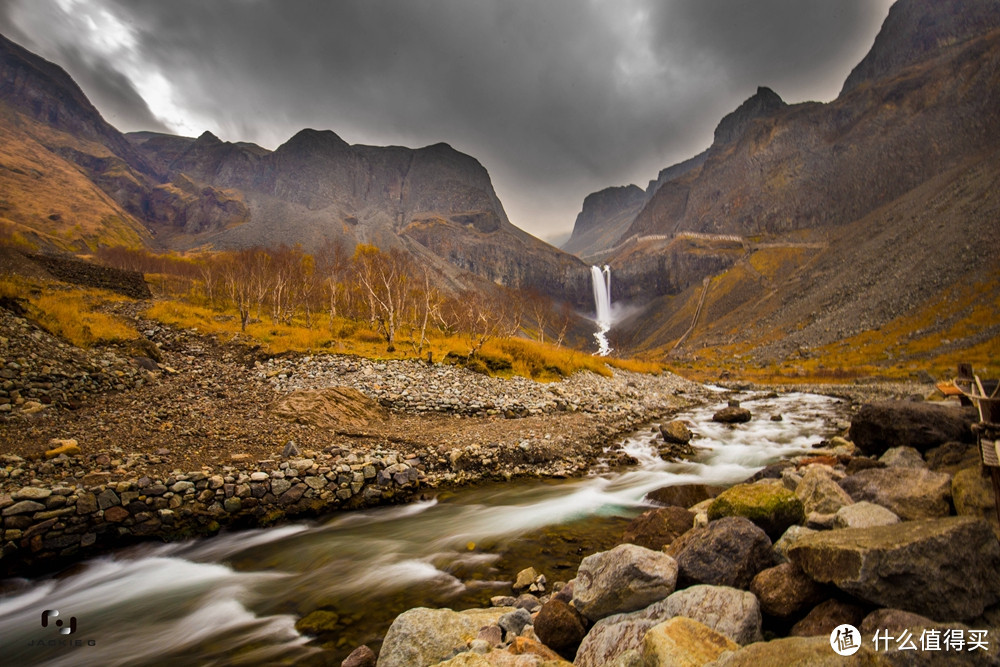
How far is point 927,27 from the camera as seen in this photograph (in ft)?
585

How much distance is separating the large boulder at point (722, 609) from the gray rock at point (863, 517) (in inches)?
89.9

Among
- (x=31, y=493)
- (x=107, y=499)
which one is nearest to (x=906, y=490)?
(x=107, y=499)

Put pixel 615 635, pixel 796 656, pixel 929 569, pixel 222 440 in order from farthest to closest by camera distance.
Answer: pixel 222 440 < pixel 615 635 < pixel 929 569 < pixel 796 656

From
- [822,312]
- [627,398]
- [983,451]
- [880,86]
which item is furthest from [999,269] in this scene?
[880,86]

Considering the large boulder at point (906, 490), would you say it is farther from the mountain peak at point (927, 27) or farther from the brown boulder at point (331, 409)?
the mountain peak at point (927, 27)

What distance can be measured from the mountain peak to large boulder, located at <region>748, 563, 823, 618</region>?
860 feet

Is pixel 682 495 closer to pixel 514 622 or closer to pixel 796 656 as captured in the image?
pixel 514 622

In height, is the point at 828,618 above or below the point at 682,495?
above

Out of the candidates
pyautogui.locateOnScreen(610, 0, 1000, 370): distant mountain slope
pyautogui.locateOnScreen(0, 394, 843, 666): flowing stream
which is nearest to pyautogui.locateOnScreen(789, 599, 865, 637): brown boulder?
pyautogui.locateOnScreen(0, 394, 843, 666): flowing stream

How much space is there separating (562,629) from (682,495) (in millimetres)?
7604

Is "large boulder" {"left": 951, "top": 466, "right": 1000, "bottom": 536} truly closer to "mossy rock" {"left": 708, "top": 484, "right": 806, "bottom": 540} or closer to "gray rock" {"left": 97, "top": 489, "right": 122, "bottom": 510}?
"mossy rock" {"left": 708, "top": 484, "right": 806, "bottom": 540}

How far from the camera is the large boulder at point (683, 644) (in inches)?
143

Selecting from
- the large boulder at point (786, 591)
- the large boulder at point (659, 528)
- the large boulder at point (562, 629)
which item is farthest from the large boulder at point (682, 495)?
the large boulder at point (562, 629)

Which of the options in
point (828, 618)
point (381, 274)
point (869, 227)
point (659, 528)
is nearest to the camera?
point (828, 618)
